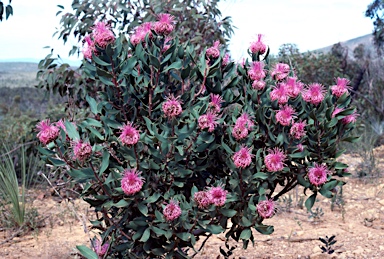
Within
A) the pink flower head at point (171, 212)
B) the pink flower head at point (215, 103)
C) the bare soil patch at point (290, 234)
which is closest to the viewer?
the pink flower head at point (171, 212)

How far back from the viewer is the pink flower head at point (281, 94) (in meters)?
1.96

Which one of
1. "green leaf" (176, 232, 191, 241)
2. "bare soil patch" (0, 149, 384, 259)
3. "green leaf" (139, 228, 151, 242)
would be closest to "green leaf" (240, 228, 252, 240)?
"green leaf" (176, 232, 191, 241)

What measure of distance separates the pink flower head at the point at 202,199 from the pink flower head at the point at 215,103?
0.33 metres

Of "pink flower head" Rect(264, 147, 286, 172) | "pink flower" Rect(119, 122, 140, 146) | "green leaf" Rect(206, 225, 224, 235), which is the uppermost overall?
"pink flower" Rect(119, 122, 140, 146)

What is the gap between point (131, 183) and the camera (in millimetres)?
1824

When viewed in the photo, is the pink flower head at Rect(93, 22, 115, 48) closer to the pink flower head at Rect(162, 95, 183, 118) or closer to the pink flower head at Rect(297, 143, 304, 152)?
the pink flower head at Rect(162, 95, 183, 118)

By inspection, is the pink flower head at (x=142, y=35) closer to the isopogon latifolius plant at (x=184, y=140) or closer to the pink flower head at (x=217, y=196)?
the isopogon latifolius plant at (x=184, y=140)

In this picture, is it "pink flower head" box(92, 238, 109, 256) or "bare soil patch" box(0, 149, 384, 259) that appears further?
"bare soil patch" box(0, 149, 384, 259)

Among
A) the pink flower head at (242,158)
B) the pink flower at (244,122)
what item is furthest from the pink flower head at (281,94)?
the pink flower head at (242,158)

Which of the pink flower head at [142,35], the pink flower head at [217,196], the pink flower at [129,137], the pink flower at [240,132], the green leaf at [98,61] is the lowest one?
the pink flower head at [217,196]

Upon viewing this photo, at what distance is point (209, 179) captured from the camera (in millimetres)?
2236

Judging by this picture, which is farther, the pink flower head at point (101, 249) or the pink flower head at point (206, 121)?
the pink flower head at point (101, 249)

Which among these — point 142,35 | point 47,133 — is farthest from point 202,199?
point 142,35

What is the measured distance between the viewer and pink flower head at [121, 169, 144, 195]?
5.94ft
